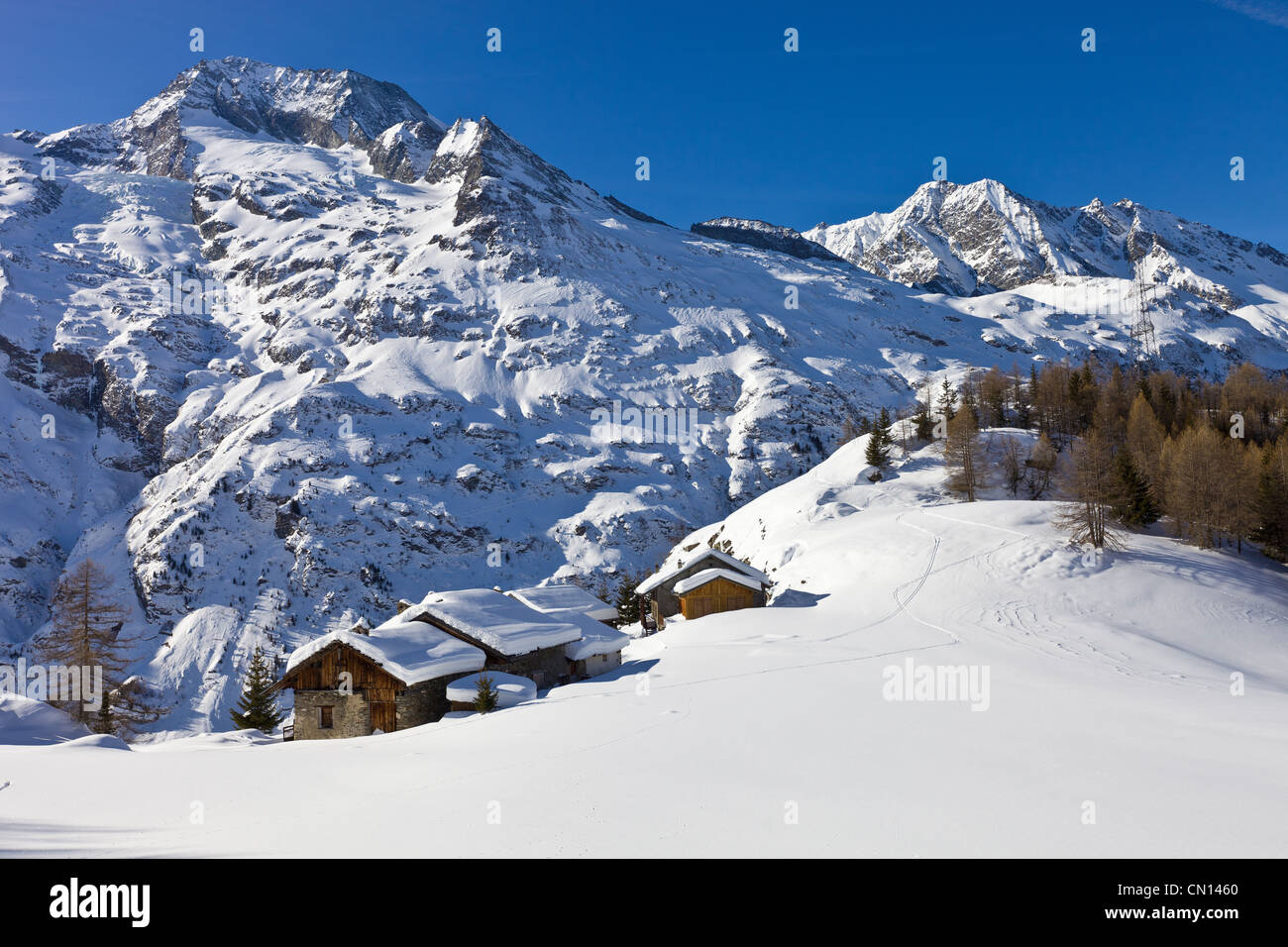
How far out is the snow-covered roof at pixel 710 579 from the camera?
48.4m

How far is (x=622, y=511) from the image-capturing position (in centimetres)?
9875

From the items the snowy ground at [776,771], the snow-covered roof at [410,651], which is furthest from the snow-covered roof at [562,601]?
the snowy ground at [776,771]

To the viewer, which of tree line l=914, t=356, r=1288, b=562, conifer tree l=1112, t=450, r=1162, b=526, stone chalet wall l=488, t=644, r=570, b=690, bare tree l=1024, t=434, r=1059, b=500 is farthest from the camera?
bare tree l=1024, t=434, r=1059, b=500

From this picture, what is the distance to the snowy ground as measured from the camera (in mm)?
7742

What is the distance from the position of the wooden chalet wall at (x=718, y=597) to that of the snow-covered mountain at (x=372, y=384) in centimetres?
4288

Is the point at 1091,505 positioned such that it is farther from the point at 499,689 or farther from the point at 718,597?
the point at 499,689

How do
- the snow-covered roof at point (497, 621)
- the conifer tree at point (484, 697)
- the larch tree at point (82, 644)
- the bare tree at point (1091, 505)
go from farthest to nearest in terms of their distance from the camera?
the bare tree at point (1091, 505), the snow-covered roof at point (497, 621), the larch tree at point (82, 644), the conifer tree at point (484, 697)

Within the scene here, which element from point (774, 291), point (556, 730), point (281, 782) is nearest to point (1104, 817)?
point (556, 730)

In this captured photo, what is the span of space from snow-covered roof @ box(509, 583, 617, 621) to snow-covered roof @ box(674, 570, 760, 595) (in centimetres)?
563

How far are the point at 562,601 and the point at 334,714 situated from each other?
55.7 ft

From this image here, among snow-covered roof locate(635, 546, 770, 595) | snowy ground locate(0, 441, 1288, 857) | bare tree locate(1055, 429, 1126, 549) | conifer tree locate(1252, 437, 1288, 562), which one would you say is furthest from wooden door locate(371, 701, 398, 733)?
conifer tree locate(1252, 437, 1288, 562)

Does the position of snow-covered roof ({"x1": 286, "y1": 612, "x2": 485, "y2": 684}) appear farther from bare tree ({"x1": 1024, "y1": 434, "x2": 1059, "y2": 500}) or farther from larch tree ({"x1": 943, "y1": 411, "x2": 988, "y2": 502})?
bare tree ({"x1": 1024, "y1": 434, "x2": 1059, "y2": 500})

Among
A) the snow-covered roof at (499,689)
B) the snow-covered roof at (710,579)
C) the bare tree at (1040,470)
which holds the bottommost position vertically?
the snow-covered roof at (499,689)

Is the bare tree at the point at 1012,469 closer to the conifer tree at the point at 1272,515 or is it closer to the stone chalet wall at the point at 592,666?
the conifer tree at the point at 1272,515
